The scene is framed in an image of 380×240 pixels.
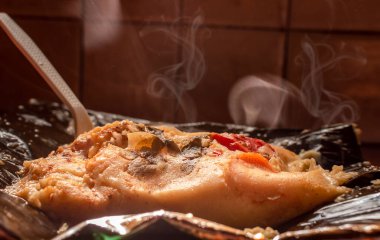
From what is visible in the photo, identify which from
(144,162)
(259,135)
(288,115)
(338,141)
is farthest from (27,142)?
(288,115)

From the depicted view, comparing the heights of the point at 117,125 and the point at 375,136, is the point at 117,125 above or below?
below

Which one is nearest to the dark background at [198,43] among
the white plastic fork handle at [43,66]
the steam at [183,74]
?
the steam at [183,74]

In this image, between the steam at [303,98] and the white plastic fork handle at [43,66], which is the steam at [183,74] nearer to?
the steam at [303,98]

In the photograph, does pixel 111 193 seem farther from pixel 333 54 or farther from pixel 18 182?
pixel 333 54

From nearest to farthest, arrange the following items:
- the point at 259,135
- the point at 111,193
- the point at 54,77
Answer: the point at 111,193
the point at 54,77
the point at 259,135

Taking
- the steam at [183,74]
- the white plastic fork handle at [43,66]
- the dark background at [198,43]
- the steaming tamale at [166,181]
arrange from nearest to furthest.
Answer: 1. the steaming tamale at [166,181]
2. the white plastic fork handle at [43,66]
3. the dark background at [198,43]
4. the steam at [183,74]

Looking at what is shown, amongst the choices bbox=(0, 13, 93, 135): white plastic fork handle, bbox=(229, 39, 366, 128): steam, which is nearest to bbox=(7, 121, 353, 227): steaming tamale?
bbox=(0, 13, 93, 135): white plastic fork handle

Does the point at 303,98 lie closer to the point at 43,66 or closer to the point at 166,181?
the point at 43,66
